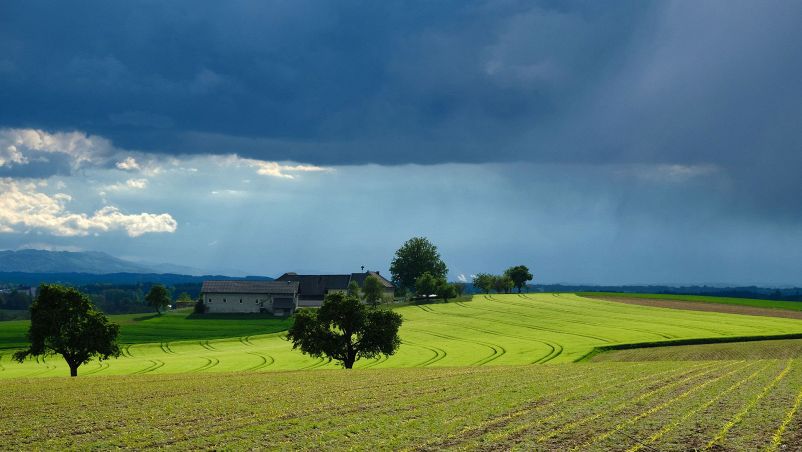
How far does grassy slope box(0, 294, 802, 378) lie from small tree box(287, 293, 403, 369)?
2.53m

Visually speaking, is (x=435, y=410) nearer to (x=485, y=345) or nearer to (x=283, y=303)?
(x=485, y=345)

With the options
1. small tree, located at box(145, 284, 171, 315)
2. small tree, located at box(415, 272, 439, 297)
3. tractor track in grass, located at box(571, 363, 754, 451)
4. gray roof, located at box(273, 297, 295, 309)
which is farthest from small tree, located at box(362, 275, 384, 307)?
tractor track in grass, located at box(571, 363, 754, 451)

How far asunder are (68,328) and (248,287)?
95326 mm

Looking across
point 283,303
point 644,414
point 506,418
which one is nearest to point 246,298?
point 283,303

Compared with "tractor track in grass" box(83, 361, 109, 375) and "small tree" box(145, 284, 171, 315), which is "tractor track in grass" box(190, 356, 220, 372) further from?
"small tree" box(145, 284, 171, 315)

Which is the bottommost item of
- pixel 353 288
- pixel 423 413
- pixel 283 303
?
pixel 423 413

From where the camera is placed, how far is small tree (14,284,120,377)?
59156 mm

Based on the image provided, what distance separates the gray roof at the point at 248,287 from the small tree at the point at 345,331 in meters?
92.1

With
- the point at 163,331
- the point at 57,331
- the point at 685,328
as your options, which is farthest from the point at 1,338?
the point at 685,328

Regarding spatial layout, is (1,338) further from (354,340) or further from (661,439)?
(661,439)

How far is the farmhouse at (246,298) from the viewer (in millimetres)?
148000

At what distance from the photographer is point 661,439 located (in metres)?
20.8

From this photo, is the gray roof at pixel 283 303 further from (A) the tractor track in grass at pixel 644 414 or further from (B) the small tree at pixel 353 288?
(A) the tractor track in grass at pixel 644 414

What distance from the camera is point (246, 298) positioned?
151m
